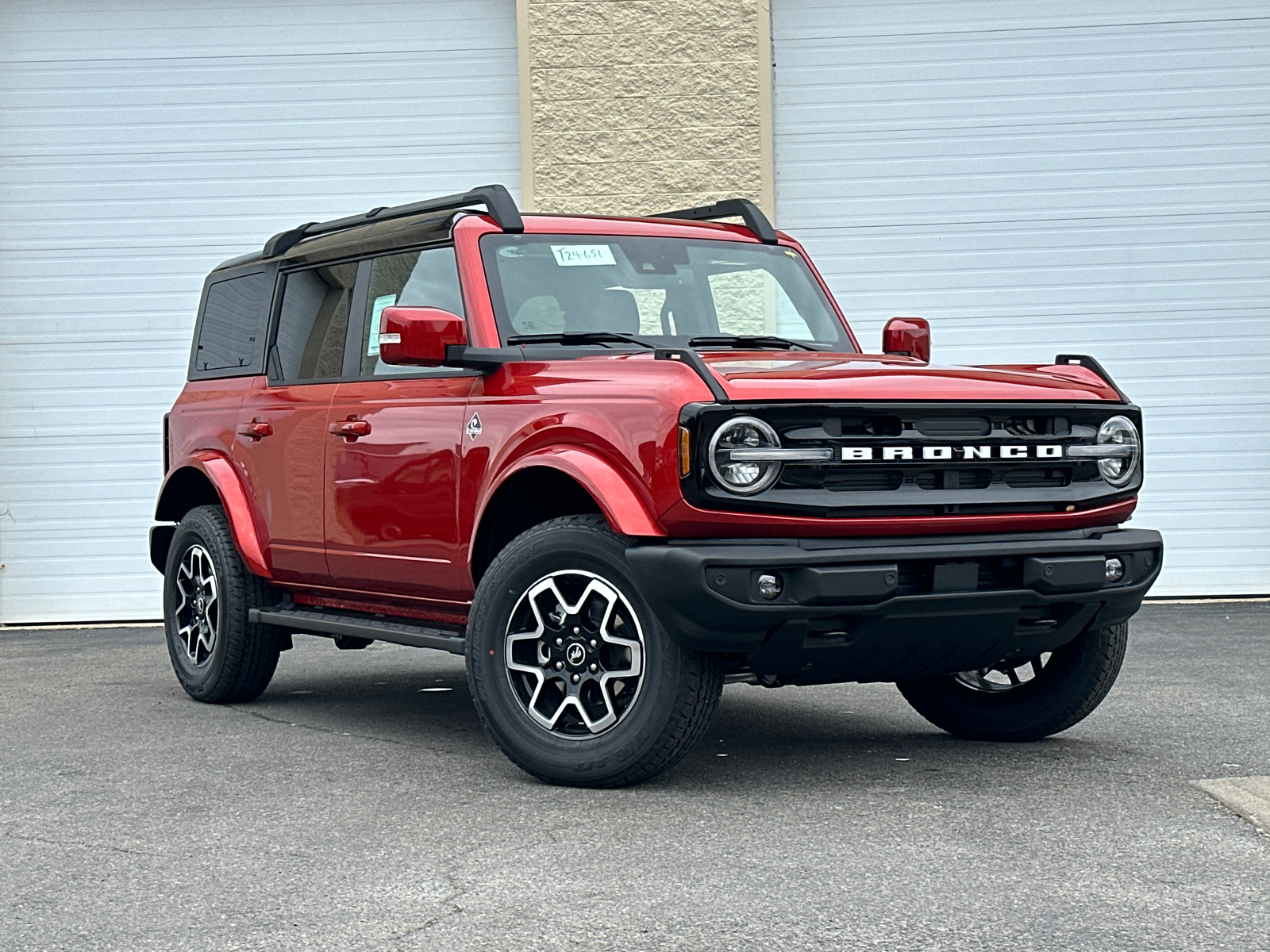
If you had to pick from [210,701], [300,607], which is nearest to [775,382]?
[300,607]

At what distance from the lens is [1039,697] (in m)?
6.26

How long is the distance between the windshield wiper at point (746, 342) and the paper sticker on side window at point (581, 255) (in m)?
0.50

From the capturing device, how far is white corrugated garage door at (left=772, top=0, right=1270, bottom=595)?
40.1 ft

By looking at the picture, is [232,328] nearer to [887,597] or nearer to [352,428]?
[352,428]

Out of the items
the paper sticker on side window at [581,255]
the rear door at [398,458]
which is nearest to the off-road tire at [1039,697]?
the rear door at [398,458]

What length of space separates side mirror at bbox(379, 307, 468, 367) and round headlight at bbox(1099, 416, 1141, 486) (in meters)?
2.23

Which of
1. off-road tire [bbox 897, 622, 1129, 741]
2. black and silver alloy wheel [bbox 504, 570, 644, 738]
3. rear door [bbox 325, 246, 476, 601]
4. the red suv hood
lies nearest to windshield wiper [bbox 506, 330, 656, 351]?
rear door [bbox 325, 246, 476, 601]

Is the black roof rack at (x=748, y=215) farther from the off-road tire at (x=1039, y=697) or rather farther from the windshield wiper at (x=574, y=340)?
the off-road tire at (x=1039, y=697)

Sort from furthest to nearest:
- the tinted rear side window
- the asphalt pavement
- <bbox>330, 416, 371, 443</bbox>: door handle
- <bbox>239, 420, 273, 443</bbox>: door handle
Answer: the tinted rear side window < <bbox>239, 420, 273, 443</bbox>: door handle < <bbox>330, 416, 371, 443</bbox>: door handle < the asphalt pavement

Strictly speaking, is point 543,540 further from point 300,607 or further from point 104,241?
point 104,241

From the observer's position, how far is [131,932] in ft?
12.8

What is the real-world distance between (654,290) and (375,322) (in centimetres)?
117

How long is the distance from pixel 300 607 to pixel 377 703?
67 centimetres

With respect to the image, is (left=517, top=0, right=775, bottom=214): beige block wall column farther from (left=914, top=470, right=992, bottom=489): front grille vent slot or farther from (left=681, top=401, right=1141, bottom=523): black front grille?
(left=914, top=470, right=992, bottom=489): front grille vent slot
